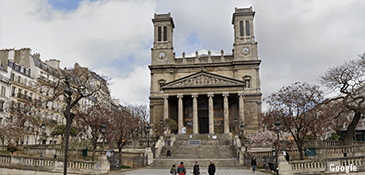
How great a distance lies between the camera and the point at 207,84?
50.6 m

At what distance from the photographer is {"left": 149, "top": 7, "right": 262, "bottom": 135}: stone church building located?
50344 mm

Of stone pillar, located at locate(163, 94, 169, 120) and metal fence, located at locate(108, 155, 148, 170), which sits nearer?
metal fence, located at locate(108, 155, 148, 170)

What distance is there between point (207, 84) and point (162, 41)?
18.4 meters

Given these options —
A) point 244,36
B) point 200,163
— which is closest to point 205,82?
point 244,36

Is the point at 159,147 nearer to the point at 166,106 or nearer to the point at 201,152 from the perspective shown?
the point at 201,152

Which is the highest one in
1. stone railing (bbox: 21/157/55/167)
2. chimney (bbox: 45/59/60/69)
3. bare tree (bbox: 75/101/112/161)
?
chimney (bbox: 45/59/60/69)

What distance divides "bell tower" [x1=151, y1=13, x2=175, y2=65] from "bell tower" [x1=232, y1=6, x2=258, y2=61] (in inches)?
511

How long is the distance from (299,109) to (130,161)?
14.8 meters

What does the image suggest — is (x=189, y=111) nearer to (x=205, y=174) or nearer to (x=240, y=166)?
(x=240, y=166)

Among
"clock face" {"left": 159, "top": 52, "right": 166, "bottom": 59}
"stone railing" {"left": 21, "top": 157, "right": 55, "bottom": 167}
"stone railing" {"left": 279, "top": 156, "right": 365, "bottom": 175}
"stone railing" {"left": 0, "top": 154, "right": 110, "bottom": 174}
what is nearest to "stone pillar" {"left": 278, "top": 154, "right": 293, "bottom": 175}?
"stone railing" {"left": 279, "top": 156, "right": 365, "bottom": 175}

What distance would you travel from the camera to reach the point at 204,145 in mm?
39312

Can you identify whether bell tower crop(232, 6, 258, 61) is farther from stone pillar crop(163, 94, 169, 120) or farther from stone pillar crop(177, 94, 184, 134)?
stone pillar crop(163, 94, 169, 120)

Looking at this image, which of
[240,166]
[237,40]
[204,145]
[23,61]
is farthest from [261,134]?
[23,61]

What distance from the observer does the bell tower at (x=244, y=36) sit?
60344 millimetres
